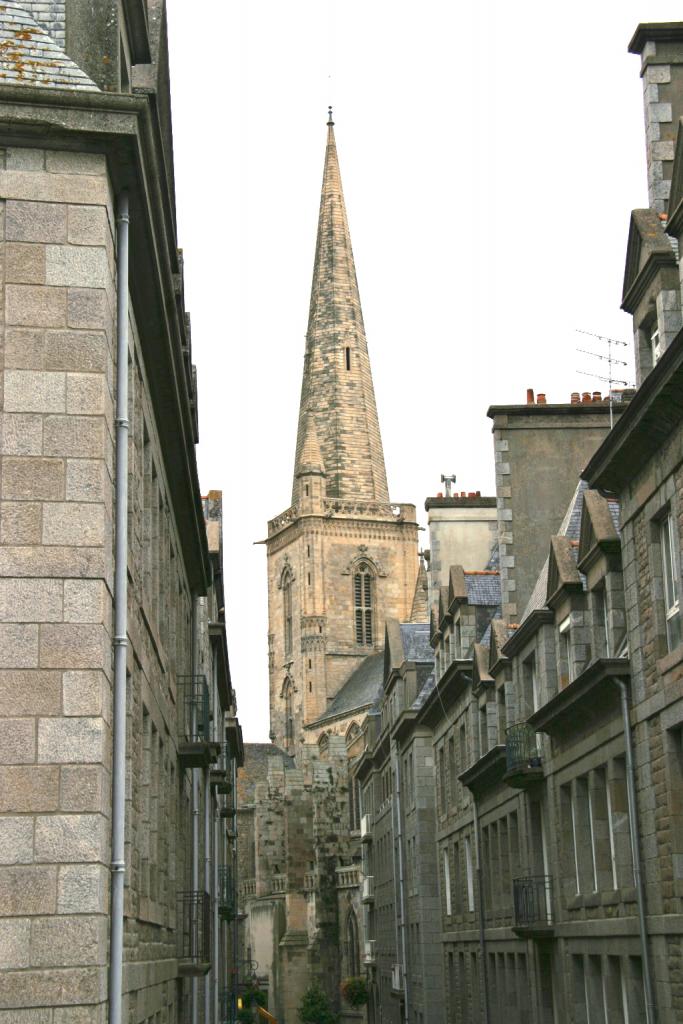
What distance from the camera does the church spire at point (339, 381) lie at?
136 m

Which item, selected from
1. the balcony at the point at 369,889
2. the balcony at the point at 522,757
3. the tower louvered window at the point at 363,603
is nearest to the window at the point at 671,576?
the balcony at the point at 522,757

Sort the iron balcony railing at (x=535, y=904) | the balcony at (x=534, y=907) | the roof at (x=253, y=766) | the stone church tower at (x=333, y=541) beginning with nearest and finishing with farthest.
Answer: the balcony at (x=534, y=907) → the iron balcony railing at (x=535, y=904) → the stone church tower at (x=333, y=541) → the roof at (x=253, y=766)

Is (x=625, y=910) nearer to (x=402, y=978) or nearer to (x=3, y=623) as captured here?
(x=3, y=623)

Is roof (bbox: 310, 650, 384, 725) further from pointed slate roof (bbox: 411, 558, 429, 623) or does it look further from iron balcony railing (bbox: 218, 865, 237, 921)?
iron balcony railing (bbox: 218, 865, 237, 921)

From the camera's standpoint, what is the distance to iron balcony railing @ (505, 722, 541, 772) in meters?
28.0

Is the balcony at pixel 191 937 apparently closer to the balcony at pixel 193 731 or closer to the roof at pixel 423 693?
the balcony at pixel 193 731

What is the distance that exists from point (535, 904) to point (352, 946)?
62.4m

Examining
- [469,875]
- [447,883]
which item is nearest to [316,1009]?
[447,883]

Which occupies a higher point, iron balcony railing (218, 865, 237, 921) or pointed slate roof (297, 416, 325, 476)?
pointed slate roof (297, 416, 325, 476)

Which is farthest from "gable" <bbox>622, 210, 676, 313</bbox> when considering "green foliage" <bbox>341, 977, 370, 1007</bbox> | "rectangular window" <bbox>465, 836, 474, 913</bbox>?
"green foliage" <bbox>341, 977, 370, 1007</bbox>

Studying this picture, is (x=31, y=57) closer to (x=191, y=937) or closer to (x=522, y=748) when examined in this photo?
(x=191, y=937)

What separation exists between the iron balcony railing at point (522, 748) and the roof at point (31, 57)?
16858 mm

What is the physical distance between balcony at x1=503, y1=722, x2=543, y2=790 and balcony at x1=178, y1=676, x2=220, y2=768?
5.24 metres

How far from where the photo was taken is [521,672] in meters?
30.2
